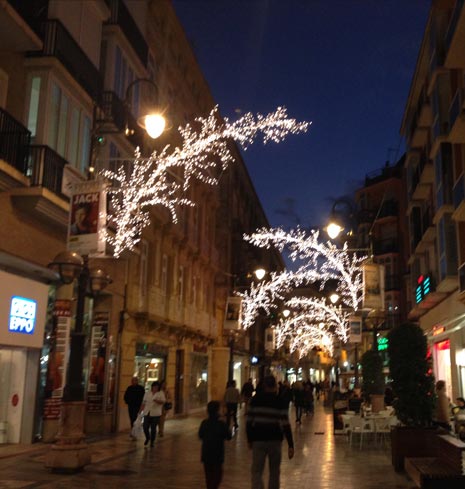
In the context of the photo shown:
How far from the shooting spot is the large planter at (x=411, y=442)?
38.5 ft

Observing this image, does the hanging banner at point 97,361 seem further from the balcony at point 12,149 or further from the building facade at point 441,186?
the building facade at point 441,186

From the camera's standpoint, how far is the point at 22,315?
1501cm

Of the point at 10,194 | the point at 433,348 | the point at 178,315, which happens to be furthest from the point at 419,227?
the point at 10,194

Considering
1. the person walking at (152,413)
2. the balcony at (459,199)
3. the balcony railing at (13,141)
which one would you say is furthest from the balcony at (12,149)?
the balcony at (459,199)

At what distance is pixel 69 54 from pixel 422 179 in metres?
18.7

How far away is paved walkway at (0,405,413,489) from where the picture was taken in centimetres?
1095

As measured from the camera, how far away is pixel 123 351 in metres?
21.6

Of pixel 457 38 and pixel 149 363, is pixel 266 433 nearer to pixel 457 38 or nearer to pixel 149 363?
pixel 457 38

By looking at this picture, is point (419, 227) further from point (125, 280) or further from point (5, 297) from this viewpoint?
point (5, 297)

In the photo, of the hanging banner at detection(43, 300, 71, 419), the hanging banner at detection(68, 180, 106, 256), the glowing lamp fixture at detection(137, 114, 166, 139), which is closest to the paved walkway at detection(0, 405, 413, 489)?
the hanging banner at detection(43, 300, 71, 419)

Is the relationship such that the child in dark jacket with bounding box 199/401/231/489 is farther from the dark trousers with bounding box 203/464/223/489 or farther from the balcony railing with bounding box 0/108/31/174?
the balcony railing with bounding box 0/108/31/174

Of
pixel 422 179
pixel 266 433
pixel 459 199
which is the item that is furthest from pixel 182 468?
pixel 422 179

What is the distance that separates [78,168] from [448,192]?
14148mm

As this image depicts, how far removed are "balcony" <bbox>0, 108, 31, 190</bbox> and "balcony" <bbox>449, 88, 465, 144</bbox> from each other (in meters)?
13.1
